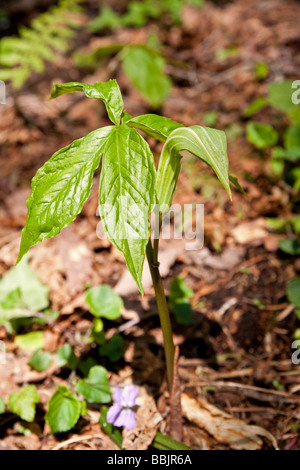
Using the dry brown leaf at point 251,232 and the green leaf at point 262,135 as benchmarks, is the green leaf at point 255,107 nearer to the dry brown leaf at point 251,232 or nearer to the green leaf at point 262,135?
the green leaf at point 262,135

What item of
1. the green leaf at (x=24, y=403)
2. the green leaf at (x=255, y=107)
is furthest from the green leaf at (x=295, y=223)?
the green leaf at (x=24, y=403)

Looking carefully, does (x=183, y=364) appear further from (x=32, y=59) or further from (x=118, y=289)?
(x=32, y=59)

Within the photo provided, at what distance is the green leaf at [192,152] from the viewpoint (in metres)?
0.87

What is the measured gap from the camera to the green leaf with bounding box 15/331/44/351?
1.86m

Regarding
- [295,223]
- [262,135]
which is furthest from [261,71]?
[295,223]

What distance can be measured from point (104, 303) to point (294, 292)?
93cm

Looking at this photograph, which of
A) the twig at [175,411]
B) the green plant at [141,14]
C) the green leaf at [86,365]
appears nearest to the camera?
the twig at [175,411]

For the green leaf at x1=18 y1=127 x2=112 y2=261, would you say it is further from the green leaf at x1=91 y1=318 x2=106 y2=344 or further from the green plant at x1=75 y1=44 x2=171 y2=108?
the green plant at x1=75 y1=44 x2=171 y2=108

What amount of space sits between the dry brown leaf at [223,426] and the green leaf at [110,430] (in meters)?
0.30

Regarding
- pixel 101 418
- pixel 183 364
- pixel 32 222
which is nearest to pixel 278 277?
pixel 183 364

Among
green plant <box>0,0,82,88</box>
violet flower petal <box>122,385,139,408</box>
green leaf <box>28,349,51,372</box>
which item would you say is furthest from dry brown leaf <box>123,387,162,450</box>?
green plant <box>0,0,82,88</box>

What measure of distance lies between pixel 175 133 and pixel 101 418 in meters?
1.21

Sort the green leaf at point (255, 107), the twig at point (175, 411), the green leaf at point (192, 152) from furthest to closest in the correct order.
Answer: the green leaf at point (255, 107), the twig at point (175, 411), the green leaf at point (192, 152)

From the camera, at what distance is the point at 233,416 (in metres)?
1.61
